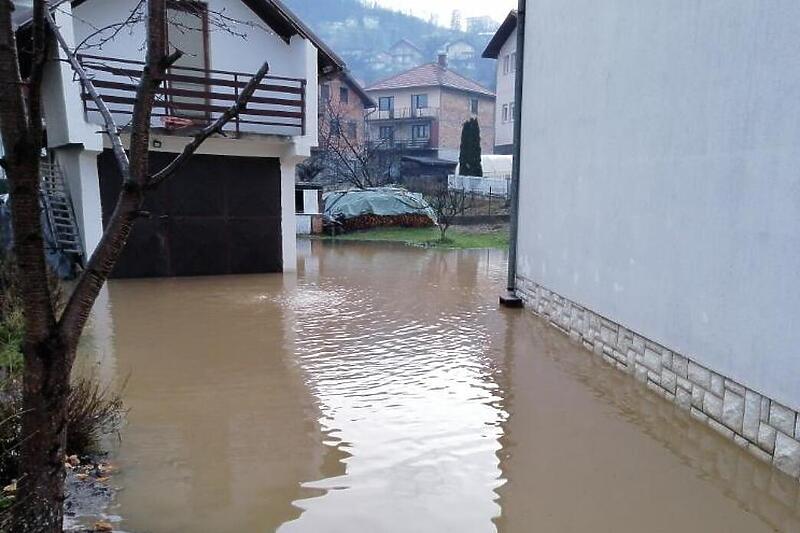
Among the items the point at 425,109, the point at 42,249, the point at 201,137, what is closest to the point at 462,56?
the point at 425,109

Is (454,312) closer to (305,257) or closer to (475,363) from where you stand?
(475,363)

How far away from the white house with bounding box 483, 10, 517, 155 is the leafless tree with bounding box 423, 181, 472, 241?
877 centimetres

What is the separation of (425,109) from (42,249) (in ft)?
146

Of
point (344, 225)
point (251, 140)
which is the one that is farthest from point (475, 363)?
point (344, 225)

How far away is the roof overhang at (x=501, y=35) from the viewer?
30.2 meters

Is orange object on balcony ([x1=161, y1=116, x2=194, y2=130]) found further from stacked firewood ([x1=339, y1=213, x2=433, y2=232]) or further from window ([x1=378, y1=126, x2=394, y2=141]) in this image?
window ([x1=378, y1=126, x2=394, y2=141])

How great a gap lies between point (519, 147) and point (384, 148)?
102 ft

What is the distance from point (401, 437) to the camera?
4.64 m

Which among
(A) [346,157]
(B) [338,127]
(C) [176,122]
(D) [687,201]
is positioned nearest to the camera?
(D) [687,201]

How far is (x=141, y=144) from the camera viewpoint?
8.50 feet

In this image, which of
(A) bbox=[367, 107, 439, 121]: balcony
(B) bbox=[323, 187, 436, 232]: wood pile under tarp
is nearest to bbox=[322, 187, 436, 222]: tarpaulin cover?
(B) bbox=[323, 187, 436, 232]: wood pile under tarp

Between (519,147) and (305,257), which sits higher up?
(519,147)

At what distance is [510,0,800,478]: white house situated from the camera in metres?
4.08

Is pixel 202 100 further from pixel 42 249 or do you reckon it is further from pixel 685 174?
pixel 42 249
